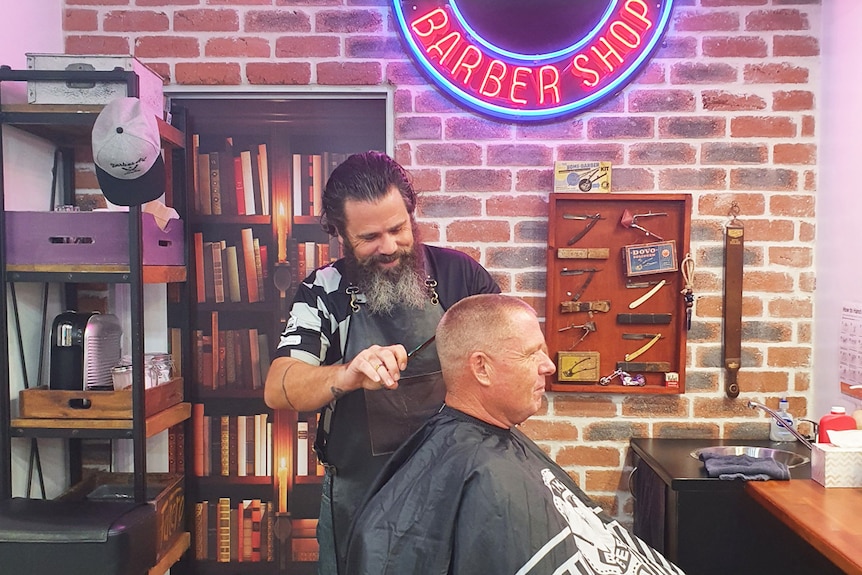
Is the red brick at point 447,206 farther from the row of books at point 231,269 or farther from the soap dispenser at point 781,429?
the soap dispenser at point 781,429

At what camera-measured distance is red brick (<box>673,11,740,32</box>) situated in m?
2.28

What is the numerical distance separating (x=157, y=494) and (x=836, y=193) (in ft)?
8.57

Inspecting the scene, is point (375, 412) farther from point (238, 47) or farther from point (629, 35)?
point (629, 35)

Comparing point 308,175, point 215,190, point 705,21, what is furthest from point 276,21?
point 705,21

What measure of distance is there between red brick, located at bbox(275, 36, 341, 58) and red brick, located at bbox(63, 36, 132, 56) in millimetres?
581

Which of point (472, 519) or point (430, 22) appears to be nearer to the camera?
point (472, 519)

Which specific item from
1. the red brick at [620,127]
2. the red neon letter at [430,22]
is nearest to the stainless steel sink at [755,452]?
the red brick at [620,127]

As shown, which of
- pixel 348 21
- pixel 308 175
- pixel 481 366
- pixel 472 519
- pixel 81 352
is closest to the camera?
pixel 472 519

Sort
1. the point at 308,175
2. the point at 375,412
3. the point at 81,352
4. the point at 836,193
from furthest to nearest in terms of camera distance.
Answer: the point at 308,175 → the point at 836,193 → the point at 81,352 → the point at 375,412

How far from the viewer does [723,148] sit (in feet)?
7.54

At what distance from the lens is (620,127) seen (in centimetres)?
229

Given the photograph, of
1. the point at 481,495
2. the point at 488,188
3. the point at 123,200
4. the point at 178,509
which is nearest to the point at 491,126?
the point at 488,188

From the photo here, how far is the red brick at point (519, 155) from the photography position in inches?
90.6

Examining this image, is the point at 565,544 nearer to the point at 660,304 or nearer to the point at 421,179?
the point at 660,304
